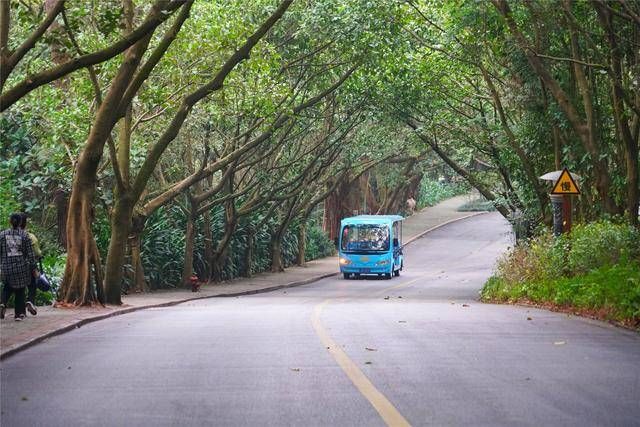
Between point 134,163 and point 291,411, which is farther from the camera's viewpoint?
point 134,163

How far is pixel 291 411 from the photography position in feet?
28.0

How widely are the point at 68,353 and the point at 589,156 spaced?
1427 cm

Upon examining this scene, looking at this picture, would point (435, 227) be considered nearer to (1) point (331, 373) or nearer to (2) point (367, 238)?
(2) point (367, 238)

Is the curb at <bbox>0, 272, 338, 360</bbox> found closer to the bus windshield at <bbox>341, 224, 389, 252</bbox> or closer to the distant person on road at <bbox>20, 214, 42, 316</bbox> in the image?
the distant person on road at <bbox>20, 214, 42, 316</bbox>

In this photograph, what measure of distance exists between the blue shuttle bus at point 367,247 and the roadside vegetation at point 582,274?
1802cm

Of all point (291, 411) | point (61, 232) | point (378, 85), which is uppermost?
point (378, 85)

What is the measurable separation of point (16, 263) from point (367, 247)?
3108cm

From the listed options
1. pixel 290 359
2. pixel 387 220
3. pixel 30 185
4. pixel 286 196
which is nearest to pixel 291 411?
pixel 290 359

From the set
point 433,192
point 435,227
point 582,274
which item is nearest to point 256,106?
point 582,274

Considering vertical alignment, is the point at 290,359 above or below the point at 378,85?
below

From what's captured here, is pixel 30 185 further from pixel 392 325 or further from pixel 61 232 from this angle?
pixel 392 325

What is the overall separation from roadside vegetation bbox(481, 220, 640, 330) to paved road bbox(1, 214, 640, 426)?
0.77 metres

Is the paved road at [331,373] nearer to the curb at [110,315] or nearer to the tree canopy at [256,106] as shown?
the curb at [110,315]

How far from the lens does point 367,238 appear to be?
47.7m
